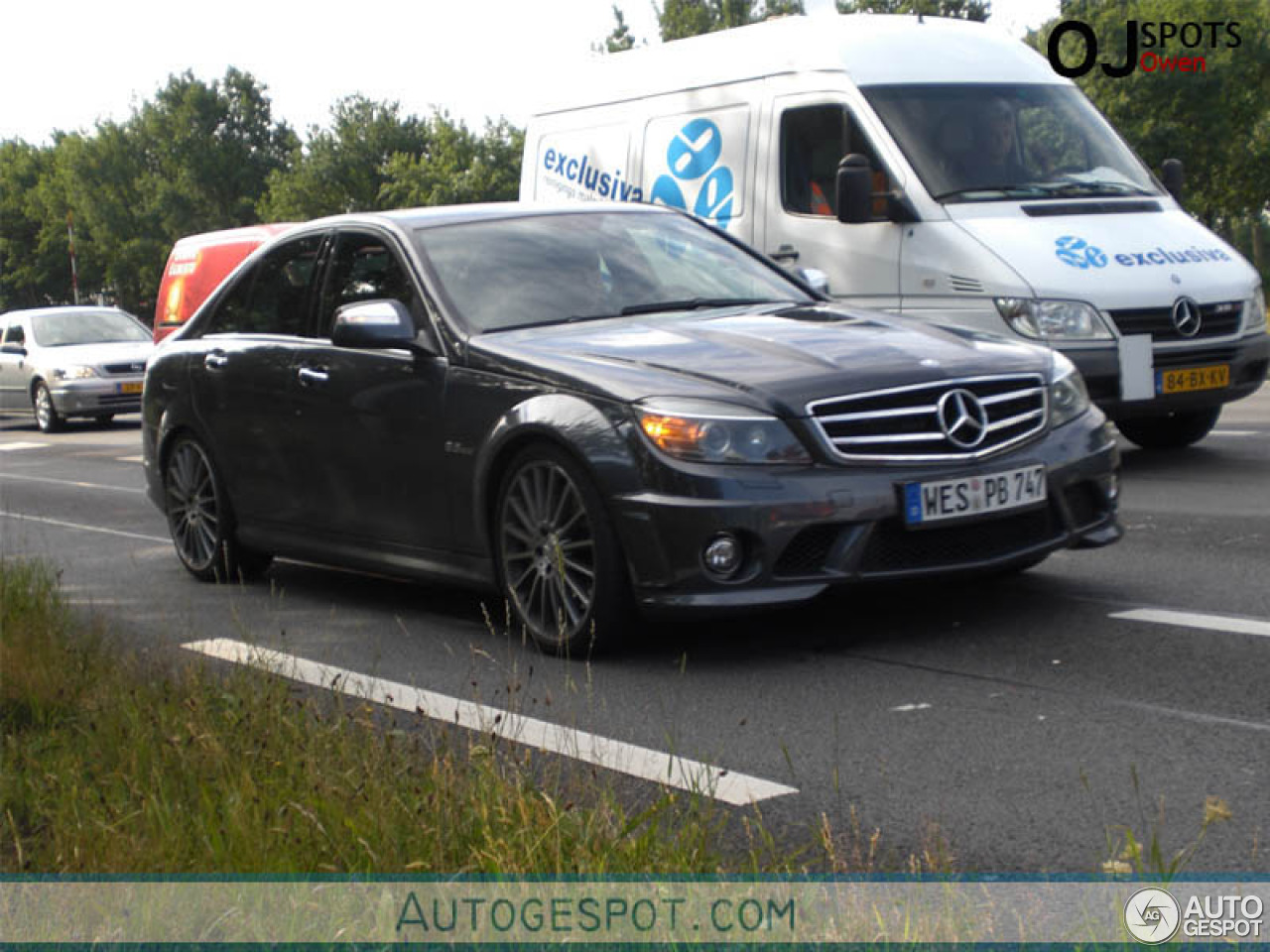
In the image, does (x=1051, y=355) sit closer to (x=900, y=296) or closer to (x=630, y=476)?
(x=630, y=476)

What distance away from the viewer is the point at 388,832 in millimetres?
3805

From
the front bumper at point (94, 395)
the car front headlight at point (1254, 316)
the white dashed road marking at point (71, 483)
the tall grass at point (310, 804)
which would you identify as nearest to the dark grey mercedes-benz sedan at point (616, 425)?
the tall grass at point (310, 804)

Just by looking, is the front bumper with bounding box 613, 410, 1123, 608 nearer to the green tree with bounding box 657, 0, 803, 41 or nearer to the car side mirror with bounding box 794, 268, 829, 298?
the car side mirror with bounding box 794, 268, 829, 298

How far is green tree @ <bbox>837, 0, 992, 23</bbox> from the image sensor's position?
89.6m

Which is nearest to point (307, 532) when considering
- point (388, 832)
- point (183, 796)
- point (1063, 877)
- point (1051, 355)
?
point (1051, 355)

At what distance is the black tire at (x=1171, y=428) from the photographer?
11.9 m

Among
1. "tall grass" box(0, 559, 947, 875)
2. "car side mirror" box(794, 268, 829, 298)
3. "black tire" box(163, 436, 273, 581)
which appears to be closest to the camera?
"tall grass" box(0, 559, 947, 875)

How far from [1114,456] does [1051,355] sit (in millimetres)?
419

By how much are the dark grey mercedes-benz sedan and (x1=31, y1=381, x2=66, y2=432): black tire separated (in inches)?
736

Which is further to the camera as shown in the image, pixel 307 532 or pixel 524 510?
pixel 307 532

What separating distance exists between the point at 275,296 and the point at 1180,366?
17.2 feet

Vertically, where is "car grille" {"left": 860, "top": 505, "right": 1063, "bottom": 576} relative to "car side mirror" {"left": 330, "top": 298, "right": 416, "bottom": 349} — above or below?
below

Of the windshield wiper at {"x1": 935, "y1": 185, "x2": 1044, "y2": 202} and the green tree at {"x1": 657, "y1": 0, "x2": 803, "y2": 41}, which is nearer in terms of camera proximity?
the windshield wiper at {"x1": 935, "y1": 185, "x2": 1044, "y2": 202}

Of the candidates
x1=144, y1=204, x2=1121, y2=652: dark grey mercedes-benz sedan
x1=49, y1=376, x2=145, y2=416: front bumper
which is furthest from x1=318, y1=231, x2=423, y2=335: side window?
x1=49, y1=376, x2=145, y2=416: front bumper
